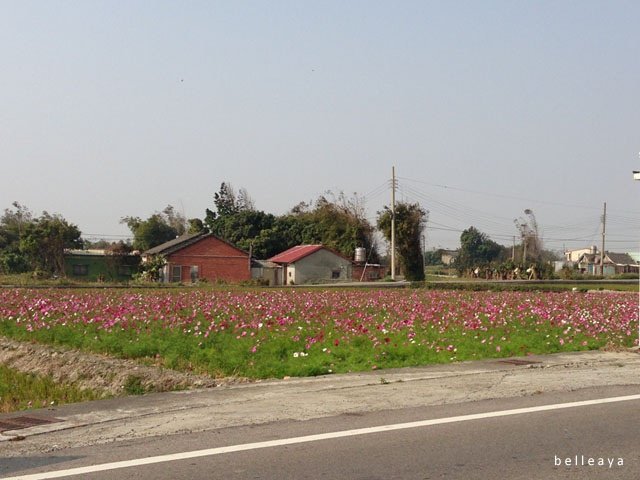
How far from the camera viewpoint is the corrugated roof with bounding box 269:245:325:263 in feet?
274

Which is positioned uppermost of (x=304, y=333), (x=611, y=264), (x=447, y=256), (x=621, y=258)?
(x=447, y=256)

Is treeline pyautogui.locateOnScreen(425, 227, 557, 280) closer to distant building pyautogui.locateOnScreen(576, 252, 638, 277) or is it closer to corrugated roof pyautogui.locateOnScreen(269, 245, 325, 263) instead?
distant building pyautogui.locateOnScreen(576, 252, 638, 277)

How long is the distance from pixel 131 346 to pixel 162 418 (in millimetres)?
7568

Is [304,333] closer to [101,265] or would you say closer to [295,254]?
[295,254]

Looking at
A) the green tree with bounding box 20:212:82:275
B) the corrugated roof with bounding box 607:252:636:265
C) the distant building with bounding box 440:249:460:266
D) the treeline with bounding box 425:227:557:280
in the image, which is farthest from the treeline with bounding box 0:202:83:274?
the distant building with bounding box 440:249:460:266

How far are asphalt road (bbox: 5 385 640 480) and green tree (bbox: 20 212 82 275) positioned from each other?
72942 mm

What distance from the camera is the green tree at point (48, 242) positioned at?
7756cm

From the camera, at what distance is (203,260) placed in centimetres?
8025

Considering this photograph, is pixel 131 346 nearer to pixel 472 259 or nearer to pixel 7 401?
pixel 7 401

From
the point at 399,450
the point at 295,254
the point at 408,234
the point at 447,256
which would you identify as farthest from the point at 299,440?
the point at 447,256

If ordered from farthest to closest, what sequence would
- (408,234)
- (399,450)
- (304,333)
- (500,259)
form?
(500,259) < (408,234) < (304,333) < (399,450)

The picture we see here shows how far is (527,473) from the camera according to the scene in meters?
6.87

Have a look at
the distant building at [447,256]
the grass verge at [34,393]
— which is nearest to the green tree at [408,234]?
the grass verge at [34,393]

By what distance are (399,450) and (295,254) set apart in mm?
78345
